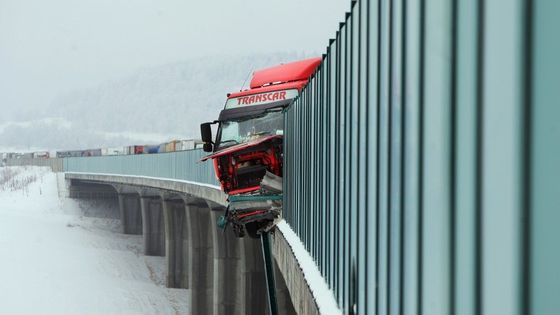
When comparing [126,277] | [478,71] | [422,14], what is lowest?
[126,277]

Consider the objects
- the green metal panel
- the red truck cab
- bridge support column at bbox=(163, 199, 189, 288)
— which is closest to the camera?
the green metal panel

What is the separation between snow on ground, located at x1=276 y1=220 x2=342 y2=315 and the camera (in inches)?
253

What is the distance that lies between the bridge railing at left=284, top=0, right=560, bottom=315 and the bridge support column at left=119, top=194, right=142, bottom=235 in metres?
60.2

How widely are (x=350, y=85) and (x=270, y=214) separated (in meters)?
8.42

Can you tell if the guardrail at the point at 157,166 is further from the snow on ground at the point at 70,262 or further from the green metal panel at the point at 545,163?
the green metal panel at the point at 545,163

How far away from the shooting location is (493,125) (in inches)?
101

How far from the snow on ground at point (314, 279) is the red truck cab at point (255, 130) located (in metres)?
4.83

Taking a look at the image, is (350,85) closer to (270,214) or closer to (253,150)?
(270,214)

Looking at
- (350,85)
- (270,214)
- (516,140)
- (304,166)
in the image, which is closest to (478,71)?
(516,140)

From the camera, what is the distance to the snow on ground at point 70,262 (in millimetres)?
38191

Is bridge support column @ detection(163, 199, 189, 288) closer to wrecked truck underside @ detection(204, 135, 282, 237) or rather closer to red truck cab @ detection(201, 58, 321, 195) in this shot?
red truck cab @ detection(201, 58, 321, 195)

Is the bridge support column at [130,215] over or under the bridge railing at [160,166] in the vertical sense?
under

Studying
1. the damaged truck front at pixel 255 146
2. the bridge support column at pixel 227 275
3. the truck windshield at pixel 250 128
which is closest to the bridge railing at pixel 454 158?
the damaged truck front at pixel 255 146

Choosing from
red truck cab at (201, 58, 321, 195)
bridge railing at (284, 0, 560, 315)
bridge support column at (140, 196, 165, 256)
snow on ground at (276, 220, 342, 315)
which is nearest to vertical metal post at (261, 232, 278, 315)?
red truck cab at (201, 58, 321, 195)
